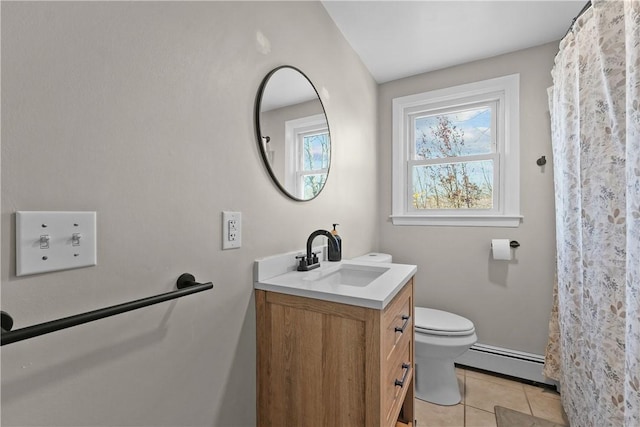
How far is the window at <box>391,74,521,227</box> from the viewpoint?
6.84 ft

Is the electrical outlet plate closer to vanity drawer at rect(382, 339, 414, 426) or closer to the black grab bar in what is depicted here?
the black grab bar

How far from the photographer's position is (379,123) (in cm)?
253

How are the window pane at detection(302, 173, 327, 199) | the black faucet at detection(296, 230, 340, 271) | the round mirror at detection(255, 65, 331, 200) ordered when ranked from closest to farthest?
1. the round mirror at detection(255, 65, 331, 200)
2. the black faucet at detection(296, 230, 340, 271)
3. the window pane at detection(302, 173, 327, 199)

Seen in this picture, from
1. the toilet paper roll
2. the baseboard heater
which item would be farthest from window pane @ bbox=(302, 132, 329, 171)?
the baseboard heater

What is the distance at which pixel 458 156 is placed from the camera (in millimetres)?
2297

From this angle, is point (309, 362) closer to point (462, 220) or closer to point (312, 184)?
point (312, 184)

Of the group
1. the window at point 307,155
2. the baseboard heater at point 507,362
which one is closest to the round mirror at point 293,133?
the window at point 307,155

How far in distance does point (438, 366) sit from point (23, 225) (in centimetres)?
Answer: 204

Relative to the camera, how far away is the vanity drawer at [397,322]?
3.11 feet

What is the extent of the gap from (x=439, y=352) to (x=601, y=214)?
1072 millimetres

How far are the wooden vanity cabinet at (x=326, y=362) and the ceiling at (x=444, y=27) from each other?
1611 mm

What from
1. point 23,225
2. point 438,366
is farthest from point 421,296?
point 23,225

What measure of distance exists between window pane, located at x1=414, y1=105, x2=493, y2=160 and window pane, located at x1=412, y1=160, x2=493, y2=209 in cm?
10

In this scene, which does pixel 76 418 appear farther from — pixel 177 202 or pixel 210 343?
pixel 177 202
